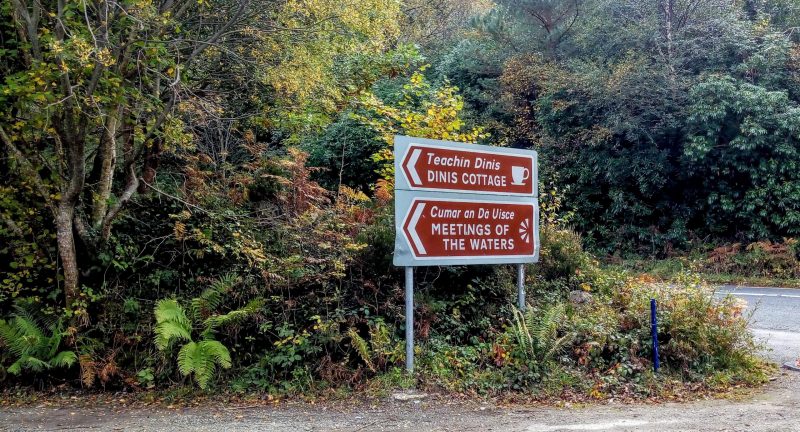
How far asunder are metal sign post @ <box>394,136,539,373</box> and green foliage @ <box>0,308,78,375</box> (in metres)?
4.51

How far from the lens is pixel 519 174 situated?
830cm

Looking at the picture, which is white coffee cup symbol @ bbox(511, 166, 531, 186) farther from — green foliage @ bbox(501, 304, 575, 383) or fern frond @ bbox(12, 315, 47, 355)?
fern frond @ bbox(12, 315, 47, 355)

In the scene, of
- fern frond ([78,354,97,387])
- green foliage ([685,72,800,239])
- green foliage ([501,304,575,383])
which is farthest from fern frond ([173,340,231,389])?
green foliage ([685,72,800,239])

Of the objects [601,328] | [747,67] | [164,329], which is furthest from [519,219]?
[747,67]

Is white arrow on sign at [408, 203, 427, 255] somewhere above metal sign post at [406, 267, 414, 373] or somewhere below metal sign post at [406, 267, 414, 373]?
above

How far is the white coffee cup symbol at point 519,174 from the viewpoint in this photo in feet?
27.1

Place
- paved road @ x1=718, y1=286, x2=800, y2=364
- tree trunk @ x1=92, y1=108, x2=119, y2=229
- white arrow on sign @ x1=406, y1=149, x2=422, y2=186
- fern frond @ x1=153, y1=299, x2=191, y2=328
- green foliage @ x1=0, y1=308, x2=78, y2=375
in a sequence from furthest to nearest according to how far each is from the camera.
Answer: paved road @ x1=718, y1=286, x2=800, y2=364, tree trunk @ x1=92, y1=108, x2=119, y2=229, green foliage @ x1=0, y1=308, x2=78, y2=375, fern frond @ x1=153, y1=299, x2=191, y2=328, white arrow on sign @ x1=406, y1=149, x2=422, y2=186

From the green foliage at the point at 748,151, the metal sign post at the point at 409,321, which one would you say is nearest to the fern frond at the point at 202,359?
the metal sign post at the point at 409,321

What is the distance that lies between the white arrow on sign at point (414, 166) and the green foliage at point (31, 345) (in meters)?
4.83

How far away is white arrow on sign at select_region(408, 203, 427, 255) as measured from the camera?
23.5ft

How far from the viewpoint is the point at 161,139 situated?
9.73 meters

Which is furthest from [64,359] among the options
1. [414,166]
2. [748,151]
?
[748,151]

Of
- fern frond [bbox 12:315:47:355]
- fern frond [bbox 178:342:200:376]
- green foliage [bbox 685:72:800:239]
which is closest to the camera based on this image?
fern frond [bbox 178:342:200:376]

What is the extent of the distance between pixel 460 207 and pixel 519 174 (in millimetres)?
1219
